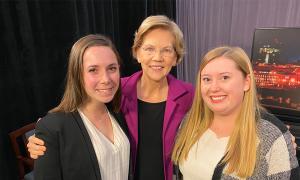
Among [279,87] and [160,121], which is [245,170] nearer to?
[160,121]

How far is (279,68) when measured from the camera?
2.74 metres

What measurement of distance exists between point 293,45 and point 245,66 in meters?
1.55

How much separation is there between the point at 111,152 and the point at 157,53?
69 cm

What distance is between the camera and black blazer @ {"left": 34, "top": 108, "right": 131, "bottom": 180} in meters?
1.29

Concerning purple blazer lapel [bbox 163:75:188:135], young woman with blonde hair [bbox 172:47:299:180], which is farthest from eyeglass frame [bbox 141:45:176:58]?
young woman with blonde hair [bbox 172:47:299:180]

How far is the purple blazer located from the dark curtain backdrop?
5.03ft

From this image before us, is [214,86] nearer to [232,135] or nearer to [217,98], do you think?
[217,98]

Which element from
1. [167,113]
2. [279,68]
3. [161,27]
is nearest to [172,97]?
[167,113]

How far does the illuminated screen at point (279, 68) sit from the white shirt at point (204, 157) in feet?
5.14

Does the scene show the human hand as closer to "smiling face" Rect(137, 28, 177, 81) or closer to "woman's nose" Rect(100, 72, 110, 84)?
"woman's nose" Rect(100, 72, 110, 84)

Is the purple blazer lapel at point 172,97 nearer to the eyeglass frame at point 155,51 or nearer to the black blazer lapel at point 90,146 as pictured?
the eyeglass frame at point 155,51

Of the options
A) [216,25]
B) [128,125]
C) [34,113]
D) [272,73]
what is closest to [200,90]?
[128,125]

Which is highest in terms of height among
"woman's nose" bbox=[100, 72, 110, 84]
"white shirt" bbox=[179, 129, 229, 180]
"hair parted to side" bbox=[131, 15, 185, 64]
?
"hair parted to side" bbox=[131, 15, 185, 64]

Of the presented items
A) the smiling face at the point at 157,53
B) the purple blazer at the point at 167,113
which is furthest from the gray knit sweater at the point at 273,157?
the smiling face at the point at 157,53
